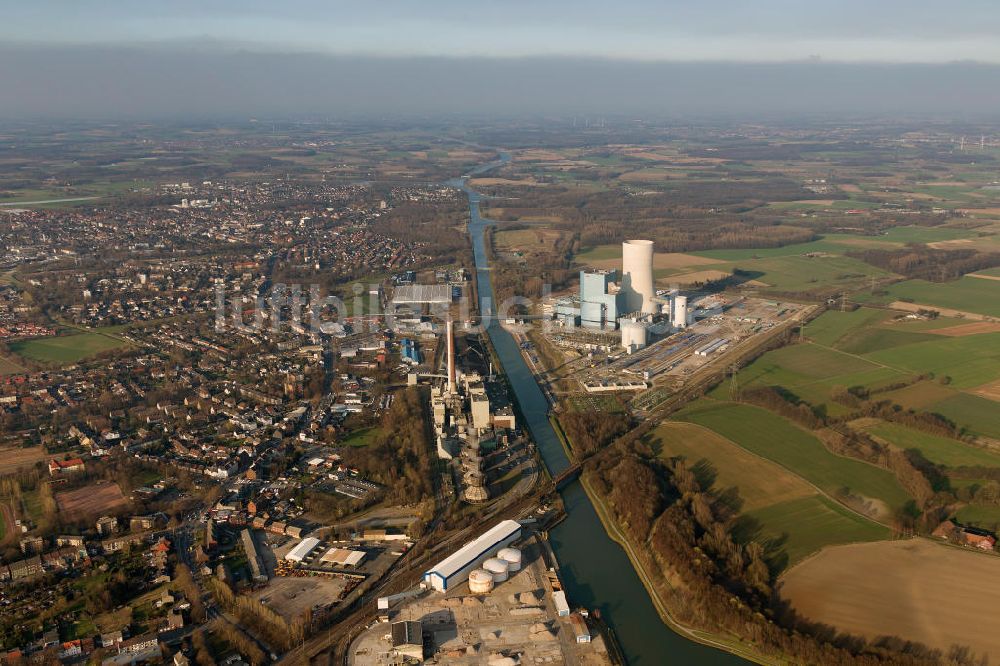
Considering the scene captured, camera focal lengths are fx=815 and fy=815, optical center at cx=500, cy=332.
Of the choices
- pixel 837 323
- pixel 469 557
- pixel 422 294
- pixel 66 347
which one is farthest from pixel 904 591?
pixel 66 347

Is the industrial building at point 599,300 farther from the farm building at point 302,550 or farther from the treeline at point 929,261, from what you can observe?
the treeline at point 929,261

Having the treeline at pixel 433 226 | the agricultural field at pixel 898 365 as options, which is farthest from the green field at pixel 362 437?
the treeline at pixel 433 226

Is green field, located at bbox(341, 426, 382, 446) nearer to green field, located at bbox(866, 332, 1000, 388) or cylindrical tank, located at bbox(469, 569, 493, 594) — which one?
cylindrical tank, located at bbox(469, 569, 493, 594)

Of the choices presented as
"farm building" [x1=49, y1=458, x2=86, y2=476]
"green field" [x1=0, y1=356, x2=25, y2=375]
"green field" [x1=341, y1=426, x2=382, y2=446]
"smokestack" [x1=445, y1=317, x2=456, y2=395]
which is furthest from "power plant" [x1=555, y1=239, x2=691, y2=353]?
"green field" [x1=0, y1=356, x2=25, y2=375]

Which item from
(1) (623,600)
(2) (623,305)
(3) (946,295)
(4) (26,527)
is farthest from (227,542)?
(3) (946,295)

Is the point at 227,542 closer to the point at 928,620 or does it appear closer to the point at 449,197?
the point at 928,620

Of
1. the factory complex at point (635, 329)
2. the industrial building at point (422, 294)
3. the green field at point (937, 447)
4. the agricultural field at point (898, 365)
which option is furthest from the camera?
the industrial building at point (422, 294)

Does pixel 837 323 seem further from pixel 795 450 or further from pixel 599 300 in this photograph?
pixel 795 450
